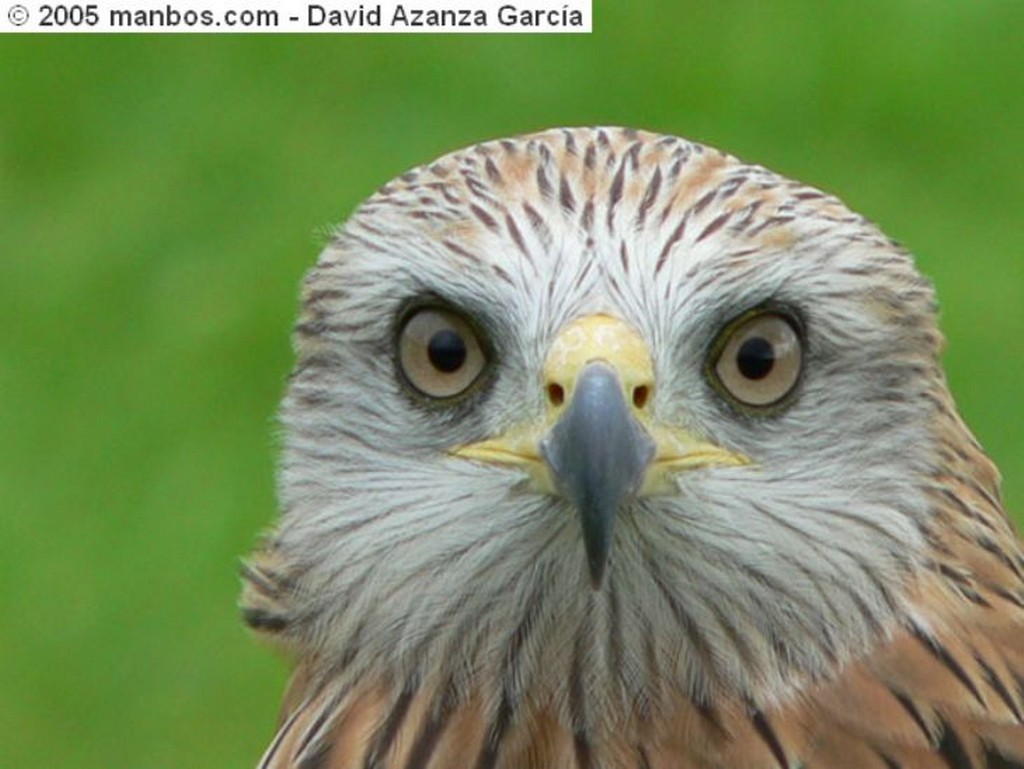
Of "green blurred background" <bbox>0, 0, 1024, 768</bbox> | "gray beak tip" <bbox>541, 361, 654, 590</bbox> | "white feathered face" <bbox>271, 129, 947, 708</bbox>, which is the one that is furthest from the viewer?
"green blurred background" <bbox>0, 0, 1024, 768</bbox>

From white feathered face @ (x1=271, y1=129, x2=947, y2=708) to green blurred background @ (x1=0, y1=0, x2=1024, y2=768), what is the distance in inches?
85.7

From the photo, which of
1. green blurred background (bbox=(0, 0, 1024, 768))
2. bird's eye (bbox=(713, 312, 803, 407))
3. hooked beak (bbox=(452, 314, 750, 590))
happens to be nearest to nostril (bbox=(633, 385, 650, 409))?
hooked beak (bbox=(452, 314, 750, 590))

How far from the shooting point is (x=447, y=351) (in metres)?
2.66

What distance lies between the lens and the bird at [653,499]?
2631 millimetres

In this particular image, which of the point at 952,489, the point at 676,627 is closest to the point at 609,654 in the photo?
the point at 676,627

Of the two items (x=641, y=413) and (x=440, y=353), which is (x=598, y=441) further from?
(x=440, y=353)

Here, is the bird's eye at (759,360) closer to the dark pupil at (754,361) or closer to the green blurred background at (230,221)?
the dark pupil at (754,361)

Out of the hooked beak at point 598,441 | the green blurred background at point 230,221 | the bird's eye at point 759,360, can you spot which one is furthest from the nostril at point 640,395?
the green blurred background at point 230,221

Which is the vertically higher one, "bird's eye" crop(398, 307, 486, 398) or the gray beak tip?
"bird's eye" crop(398, 307, 486, 398)

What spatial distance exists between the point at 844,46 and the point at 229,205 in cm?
135

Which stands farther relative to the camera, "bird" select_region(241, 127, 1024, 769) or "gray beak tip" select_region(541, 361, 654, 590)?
"bird" select_region(241, 127, 1024, 769)

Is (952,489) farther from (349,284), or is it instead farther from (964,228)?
(964,228)

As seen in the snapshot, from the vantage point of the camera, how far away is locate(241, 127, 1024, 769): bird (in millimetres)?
2631

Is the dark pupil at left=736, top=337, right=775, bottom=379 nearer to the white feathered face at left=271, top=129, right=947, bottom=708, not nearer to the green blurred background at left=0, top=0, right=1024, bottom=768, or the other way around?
the white feathered face at left=271, top=129, right=947, bottom=708
